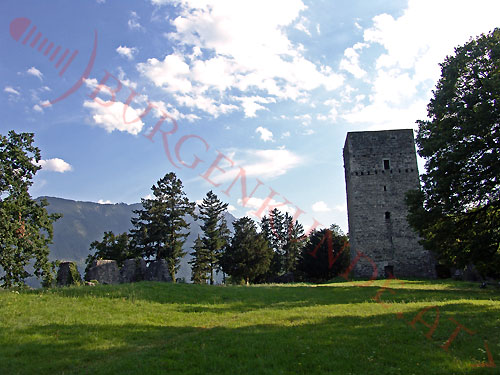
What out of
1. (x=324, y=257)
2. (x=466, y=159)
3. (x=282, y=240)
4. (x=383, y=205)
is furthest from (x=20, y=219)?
(x=282, y=240)

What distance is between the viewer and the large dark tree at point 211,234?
2250 inches

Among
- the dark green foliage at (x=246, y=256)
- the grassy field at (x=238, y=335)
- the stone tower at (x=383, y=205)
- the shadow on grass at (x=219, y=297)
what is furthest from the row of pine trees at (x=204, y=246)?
the grassy field at (x=238, y=335)

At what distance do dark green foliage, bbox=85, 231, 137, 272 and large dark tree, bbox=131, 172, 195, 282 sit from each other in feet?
4.15

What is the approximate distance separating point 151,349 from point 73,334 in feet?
9.74

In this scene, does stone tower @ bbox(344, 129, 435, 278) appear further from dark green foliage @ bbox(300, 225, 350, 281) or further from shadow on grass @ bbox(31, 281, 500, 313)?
shadow on grass @ bbox(31, 281, 500, 313)

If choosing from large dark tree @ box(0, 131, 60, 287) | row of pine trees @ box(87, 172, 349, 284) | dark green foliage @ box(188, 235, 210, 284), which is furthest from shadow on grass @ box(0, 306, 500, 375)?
dark green foliage @ box(188, 235, 210, 284)

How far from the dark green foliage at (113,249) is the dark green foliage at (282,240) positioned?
23579 mm

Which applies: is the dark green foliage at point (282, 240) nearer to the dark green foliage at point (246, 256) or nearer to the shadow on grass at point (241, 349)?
the dark green foliage at point (246, 256)

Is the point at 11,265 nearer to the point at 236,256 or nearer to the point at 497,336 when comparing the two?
the point at 497,336

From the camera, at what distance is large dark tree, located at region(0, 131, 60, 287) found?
944 inches

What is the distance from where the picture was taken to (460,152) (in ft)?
57.1

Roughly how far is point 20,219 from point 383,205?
31.3m

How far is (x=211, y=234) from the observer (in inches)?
2308

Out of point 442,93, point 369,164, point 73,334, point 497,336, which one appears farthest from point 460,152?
point 369,164
